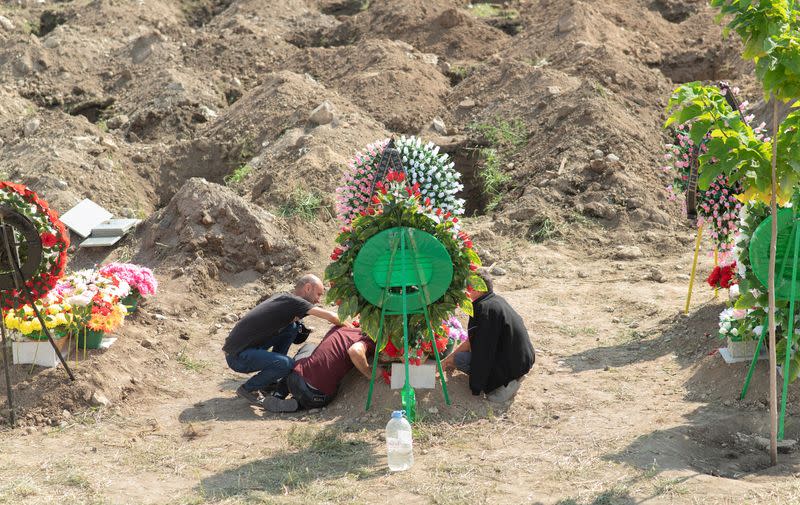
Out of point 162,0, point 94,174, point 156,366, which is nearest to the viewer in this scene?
point 156,366

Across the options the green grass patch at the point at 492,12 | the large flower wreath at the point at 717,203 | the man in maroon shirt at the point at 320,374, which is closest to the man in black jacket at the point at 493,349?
the man in maroon shirt at the point at 320,374

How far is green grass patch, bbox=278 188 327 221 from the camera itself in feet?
41.3

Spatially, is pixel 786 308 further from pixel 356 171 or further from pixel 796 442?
pixel 356 171

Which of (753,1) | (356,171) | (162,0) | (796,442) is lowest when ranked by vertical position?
(796,442)

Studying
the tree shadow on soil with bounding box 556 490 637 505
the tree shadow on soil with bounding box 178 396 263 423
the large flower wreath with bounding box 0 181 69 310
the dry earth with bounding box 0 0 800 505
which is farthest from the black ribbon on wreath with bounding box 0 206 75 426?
the tree shadow on soil with bounding box 556 490 637 505

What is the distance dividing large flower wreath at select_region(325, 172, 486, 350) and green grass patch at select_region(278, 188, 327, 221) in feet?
15.8

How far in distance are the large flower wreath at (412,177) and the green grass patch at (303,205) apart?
3.22 meters

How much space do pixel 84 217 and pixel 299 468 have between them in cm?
727

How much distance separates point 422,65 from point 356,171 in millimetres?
9114

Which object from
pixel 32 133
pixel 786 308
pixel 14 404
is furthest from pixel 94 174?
pixel 786 308

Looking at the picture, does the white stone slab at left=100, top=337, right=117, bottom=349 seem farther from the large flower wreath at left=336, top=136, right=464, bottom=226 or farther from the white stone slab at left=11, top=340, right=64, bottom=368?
the large flower wreath at left=336, top=136, right=464, bottom=226

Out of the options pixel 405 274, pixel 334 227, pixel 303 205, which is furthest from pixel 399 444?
pixel 303 205

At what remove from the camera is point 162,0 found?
23859 mm

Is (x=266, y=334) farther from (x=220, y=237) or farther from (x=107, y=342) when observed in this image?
(x=220, y=237)
